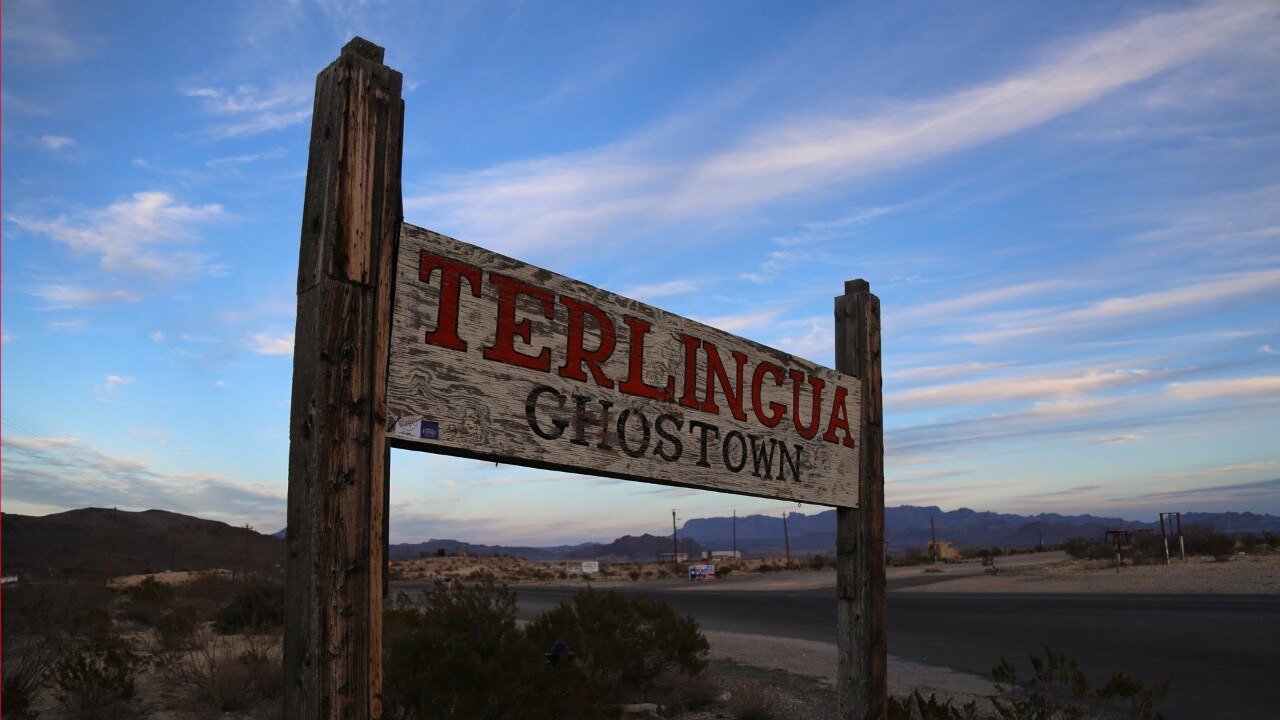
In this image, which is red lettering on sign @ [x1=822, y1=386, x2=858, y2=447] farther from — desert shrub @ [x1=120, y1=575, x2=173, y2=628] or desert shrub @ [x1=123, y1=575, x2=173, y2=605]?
desert shrub @ [x1=123, y1=575, x2=173, y2=605]

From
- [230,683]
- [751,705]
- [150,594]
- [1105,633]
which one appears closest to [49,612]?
[150,594]

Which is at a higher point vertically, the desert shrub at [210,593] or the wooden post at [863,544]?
the wooden post at [863,544]

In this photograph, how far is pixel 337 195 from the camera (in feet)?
9.18

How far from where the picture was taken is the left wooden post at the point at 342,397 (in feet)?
8.59

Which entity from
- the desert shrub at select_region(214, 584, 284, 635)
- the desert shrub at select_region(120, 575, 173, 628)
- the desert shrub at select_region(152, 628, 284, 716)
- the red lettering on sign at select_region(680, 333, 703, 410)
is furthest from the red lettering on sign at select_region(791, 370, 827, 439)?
the desert shrub at select_region(120, 575, 173, 628)

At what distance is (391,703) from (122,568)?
7972cm

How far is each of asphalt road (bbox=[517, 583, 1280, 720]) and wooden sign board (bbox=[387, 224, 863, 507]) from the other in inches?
297

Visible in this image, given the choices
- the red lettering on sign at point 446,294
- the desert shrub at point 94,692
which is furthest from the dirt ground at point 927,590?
the red lettering on sign at point 446,294

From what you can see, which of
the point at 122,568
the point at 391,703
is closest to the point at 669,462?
the point at 391,703

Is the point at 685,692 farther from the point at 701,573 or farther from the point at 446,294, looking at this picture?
the point at 701,573

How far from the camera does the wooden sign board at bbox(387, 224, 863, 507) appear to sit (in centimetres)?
301

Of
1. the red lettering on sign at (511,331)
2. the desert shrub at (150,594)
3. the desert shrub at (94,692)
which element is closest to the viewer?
Result: the red lettering on sign at (511,331)

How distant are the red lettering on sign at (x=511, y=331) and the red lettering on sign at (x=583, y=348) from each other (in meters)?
0.13

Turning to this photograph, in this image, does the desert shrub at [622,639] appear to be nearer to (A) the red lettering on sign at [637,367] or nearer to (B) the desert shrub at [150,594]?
(A) the red lettering on sign at [637,367]
